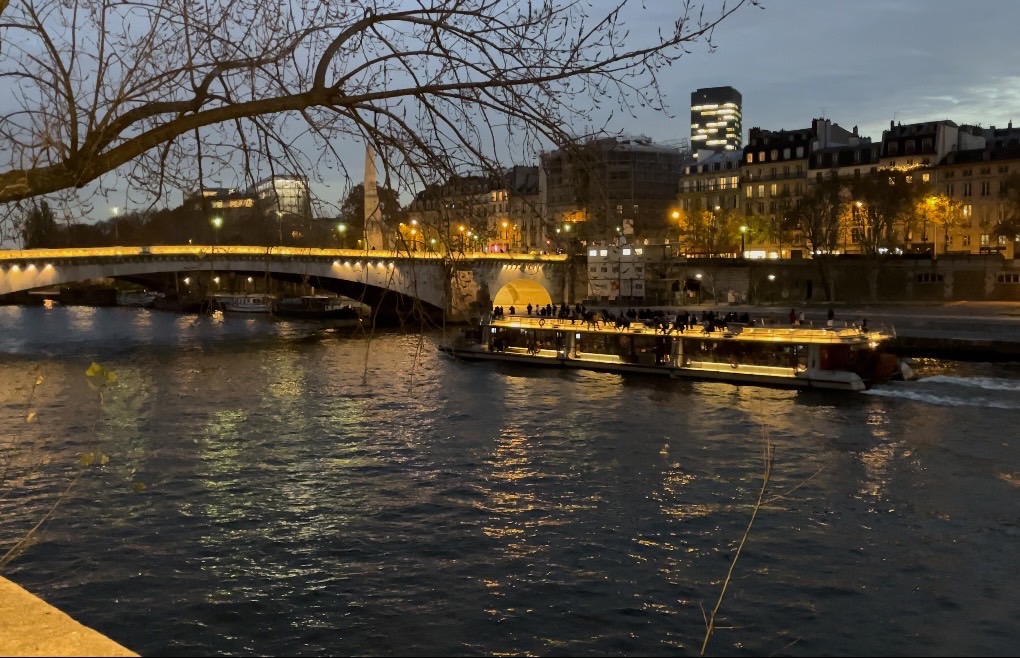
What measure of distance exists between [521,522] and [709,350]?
2118 centimetres

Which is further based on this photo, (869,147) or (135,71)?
(869,147)

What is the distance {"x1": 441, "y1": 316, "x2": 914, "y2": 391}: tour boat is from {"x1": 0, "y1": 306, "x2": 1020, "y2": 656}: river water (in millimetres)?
2996

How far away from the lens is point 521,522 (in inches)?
594

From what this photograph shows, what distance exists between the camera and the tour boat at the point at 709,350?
31.0 meters

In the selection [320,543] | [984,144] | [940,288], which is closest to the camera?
[320,543]

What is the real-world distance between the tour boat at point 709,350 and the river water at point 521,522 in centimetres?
300

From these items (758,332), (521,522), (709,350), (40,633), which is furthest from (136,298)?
(40,633)

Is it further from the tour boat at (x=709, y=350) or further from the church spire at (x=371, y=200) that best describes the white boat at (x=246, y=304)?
the church spire at (x=371, y=200)

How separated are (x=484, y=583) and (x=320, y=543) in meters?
3.00

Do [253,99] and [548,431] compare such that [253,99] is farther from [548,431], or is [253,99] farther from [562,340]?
[562,340]

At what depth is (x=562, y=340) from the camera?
39625 millimetres

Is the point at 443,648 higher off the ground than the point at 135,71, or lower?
lower

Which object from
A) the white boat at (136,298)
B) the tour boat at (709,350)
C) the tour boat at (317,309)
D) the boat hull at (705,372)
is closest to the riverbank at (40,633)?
the boat hull at (705,372)

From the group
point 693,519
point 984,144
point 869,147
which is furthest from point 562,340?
point 984,144
